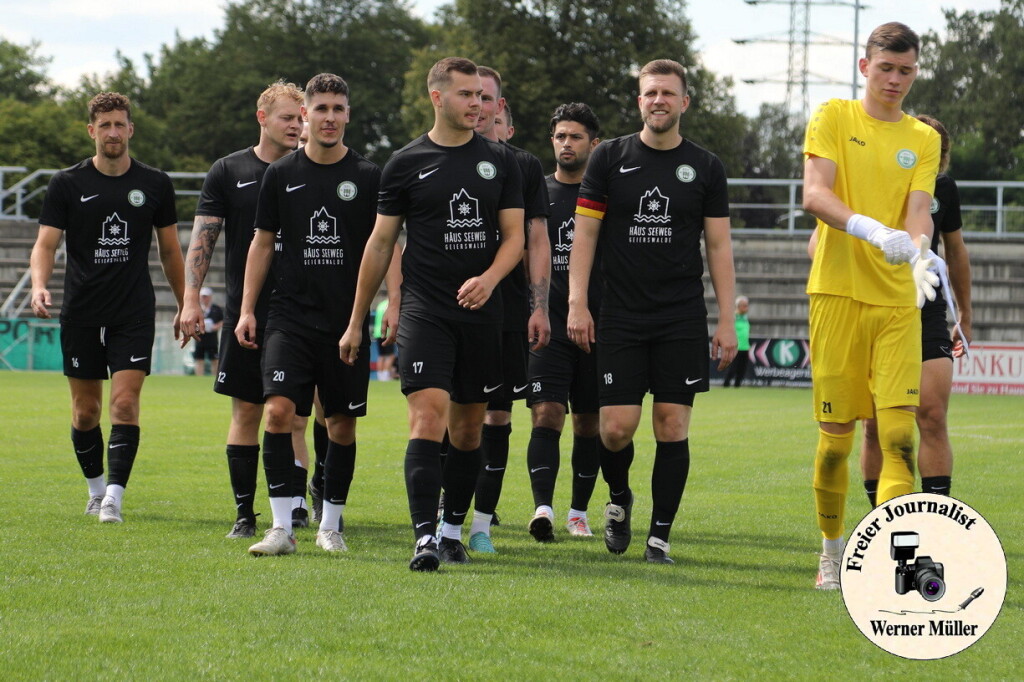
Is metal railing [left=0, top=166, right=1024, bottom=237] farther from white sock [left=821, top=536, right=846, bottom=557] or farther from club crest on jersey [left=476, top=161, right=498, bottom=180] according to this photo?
white sock [left=821, top=536, right=846, bottom=557]

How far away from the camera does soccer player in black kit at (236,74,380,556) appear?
23.7 ft

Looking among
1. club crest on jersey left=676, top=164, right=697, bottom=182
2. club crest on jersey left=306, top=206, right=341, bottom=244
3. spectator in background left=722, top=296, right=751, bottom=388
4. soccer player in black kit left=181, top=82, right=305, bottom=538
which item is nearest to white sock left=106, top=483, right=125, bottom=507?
soccer player in black kit left=181, top=82, right=305, bottom=538

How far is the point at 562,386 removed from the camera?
27.4 ft

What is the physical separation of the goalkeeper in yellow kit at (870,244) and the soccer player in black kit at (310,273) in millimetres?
2442

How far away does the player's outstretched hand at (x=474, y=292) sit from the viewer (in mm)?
6641

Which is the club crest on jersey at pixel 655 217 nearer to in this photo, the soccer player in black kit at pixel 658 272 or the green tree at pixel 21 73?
the soccer player in black kit at pixel 658 272

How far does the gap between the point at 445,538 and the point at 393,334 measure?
40.5 inches

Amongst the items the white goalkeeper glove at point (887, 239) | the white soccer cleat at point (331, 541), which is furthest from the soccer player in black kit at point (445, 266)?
the white goalkeeper glove at point (887, 239)

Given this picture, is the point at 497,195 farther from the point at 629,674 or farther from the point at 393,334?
the point at 629,674

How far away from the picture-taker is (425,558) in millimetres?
6453

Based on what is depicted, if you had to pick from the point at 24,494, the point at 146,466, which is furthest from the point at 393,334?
the point at 146,466

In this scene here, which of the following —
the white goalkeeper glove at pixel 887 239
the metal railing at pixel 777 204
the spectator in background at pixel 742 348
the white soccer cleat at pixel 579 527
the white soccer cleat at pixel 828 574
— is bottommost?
the spectator in background at pixel 742 348

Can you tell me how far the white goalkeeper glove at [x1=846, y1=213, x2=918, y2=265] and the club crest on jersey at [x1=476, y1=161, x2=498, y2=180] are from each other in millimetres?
1946

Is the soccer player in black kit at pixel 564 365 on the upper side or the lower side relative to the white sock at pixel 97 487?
upper
